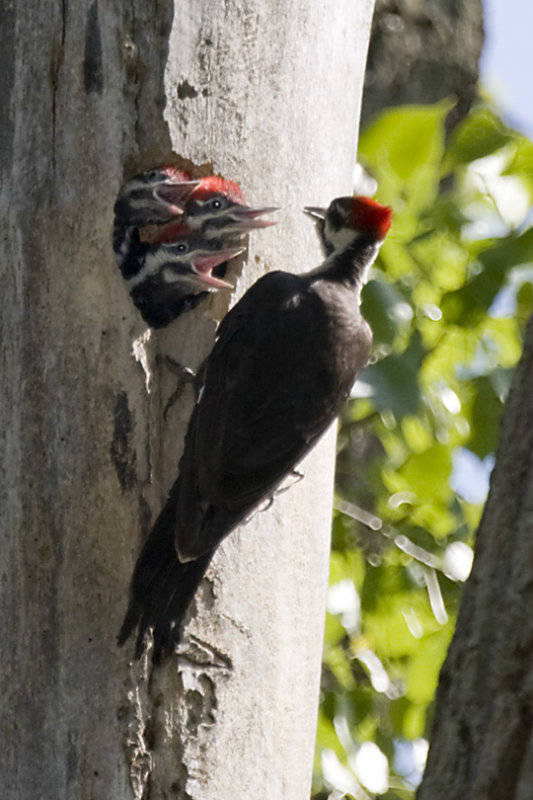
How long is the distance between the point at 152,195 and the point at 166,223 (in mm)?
212

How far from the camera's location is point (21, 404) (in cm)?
236

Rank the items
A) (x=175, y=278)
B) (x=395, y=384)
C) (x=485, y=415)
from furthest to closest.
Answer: (x=485, y=415)
(x=395, y=384)
(x=175, y=278)

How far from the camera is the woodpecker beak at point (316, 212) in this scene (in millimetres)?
2598

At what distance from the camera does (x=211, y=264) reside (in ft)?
8.39

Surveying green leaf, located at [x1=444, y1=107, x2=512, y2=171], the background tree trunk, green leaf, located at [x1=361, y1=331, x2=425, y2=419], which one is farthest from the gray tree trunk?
the background tree trunk

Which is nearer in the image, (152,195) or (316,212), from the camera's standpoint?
(152,195)

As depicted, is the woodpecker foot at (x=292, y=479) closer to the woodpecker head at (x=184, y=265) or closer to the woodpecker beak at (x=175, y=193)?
the woodpecker head at (x=184, y=265)

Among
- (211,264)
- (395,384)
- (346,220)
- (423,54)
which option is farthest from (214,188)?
(423,54)

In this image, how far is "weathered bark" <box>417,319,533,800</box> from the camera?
1.46m

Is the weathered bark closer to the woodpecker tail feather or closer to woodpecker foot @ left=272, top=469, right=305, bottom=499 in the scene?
the woodpecker tail feather

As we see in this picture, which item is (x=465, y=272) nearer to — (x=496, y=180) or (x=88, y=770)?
(x=496, y=180)

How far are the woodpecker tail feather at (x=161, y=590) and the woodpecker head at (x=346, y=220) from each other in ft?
2.12

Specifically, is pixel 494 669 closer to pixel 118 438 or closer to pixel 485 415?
pixel 118 438

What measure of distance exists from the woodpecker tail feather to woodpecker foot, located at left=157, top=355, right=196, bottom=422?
206mm
